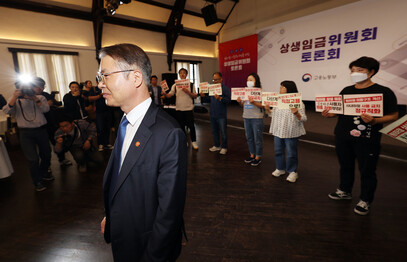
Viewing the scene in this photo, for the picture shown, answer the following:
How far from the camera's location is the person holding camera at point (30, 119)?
278 centimetres

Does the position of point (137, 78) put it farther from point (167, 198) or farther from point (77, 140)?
point (77, 140)

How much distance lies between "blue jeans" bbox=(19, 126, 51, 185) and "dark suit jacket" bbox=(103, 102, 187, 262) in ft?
9.19

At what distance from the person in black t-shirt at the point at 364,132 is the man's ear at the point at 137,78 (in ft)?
6.88

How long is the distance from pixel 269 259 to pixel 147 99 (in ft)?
5.45

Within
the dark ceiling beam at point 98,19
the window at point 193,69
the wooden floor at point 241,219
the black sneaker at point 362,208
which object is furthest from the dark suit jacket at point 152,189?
the window at point 193,69

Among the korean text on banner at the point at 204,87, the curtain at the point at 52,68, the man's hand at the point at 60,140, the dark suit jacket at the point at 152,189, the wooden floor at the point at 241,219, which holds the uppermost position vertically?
the curtain at the point at 52,68

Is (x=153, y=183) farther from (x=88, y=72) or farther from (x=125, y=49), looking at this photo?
(x=88, y=72)

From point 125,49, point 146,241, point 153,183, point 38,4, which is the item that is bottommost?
point 146,241

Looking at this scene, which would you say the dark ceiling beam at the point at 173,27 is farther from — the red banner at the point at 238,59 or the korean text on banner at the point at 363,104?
the korean text on banner at the point at 363,104

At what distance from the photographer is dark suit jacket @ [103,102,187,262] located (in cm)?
83

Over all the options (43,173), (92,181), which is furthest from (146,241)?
(43,173)

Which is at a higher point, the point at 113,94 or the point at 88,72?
the point at 88,72

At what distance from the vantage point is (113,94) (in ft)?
3.03

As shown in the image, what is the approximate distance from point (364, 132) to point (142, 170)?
2248mm
